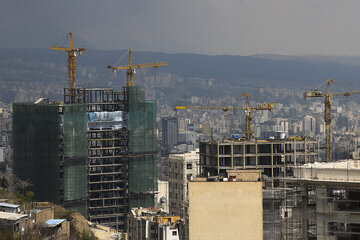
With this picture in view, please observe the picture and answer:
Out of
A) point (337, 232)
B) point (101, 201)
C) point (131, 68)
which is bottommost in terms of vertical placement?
point (101, 201)

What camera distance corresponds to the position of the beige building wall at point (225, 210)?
31.9 meters

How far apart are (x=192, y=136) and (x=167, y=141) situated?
7736 millimetres

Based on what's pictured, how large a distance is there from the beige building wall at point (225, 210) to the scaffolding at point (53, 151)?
4685 centimetres

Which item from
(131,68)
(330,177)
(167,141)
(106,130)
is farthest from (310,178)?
(167,141)

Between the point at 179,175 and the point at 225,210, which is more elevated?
the point at 225,210

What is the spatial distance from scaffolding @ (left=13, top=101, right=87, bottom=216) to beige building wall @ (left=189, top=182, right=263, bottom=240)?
4685 cm

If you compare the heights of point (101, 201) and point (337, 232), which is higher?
point (337, 232)

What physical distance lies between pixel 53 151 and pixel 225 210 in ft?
170

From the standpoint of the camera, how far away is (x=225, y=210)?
105ft

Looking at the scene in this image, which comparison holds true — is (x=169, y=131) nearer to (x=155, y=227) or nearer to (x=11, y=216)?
(x=155, y=227)

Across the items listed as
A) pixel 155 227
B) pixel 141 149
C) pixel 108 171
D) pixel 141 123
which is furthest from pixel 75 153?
pixel 155 227

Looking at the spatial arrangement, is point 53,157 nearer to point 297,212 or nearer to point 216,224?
point 216,224

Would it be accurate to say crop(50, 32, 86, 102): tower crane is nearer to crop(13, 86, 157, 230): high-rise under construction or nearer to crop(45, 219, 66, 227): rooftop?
crop(13, 86, 157, 230): high-rise under construction

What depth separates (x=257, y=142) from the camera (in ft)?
188
